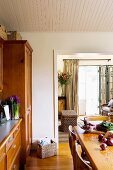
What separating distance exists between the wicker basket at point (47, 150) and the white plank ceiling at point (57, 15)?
2.19 metres

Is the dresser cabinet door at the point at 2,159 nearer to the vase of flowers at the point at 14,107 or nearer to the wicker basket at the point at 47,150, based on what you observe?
the vase of flowers at the point at 14,107

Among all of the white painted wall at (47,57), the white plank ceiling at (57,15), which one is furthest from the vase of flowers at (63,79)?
the white plank ceiling at (57,15)

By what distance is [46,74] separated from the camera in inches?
164

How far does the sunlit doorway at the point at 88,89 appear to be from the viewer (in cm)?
860

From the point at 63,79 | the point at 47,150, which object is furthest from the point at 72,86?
the point at 47,150

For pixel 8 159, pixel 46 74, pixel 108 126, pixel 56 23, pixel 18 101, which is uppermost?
pixel 56 23

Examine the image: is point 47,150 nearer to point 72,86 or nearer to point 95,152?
point 95,152

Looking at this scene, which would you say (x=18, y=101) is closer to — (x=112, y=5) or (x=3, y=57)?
(x=3, y=57)

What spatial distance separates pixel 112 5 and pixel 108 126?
1.68 metres

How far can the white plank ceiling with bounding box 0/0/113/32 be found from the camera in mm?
2827

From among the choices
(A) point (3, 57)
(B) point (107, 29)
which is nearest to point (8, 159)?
(A) point (3, 57)

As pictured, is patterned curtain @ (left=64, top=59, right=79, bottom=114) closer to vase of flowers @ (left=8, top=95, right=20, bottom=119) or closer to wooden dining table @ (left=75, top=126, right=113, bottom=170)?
vase of flowers @ (left=8, top=95, right=20, bottom=119)

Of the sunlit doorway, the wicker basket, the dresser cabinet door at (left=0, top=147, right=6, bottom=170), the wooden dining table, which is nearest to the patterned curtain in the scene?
the sunlit doorway

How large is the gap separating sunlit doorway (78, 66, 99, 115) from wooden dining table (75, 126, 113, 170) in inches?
241
